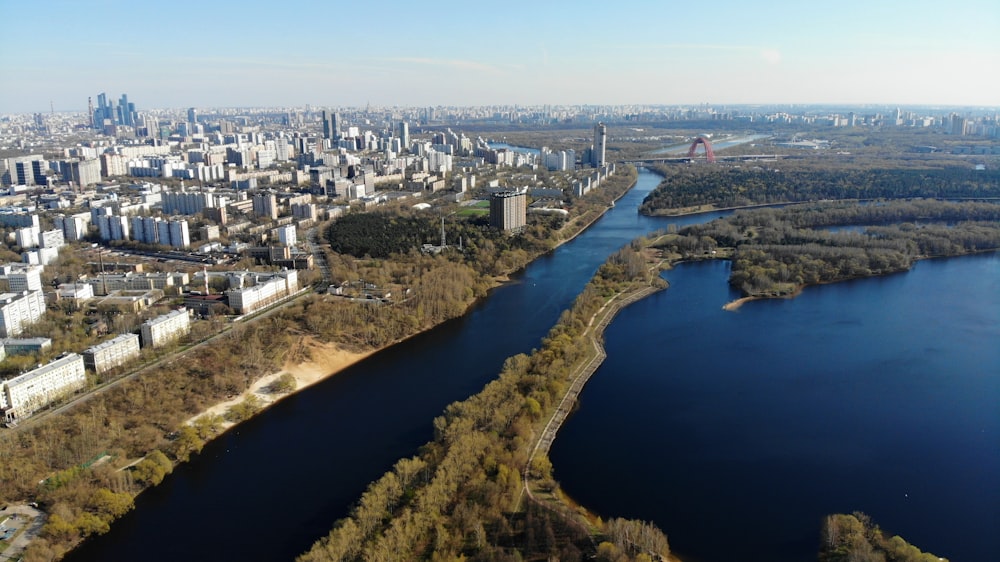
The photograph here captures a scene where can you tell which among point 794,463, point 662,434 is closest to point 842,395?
point 794,463

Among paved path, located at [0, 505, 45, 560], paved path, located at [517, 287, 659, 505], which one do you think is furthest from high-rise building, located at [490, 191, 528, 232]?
paved path, located at [0, 505, 45, 560]

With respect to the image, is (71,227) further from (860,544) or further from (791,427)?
(860,544)

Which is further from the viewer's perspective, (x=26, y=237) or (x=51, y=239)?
(x=51, y=239)

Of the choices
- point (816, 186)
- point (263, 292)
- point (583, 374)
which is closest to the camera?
point (583, 374)

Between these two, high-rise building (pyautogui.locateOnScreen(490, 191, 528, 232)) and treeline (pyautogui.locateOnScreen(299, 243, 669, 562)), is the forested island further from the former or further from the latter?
treeline (pyautogui.locateOnScreen(299, 243, 669, 562))

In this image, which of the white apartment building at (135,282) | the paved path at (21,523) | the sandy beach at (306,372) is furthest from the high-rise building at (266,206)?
the paved path at (21,523)

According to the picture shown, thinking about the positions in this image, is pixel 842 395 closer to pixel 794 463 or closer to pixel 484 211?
pixel 794 463

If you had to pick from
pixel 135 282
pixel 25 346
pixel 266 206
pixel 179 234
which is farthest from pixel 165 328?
pixel 266 206
